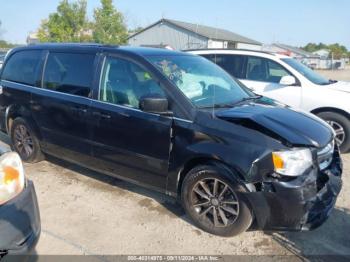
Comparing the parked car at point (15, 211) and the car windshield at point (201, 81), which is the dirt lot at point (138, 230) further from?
the car windshield at point (201, 81)

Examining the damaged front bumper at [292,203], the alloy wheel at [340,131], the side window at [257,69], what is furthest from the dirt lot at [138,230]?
the side window at [257,69]

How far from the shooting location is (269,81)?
6.66 meters

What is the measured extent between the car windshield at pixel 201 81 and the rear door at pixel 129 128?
247mm

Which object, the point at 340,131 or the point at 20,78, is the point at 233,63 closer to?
the point at 340,131

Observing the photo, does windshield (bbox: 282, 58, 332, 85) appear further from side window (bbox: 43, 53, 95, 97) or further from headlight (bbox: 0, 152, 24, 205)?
headlight (bbox: 0, 152, 24, 205)

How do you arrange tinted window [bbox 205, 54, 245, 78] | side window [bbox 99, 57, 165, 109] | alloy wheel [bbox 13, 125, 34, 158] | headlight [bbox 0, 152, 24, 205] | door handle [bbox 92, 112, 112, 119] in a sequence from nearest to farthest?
1. headlight [bbox 0, 152, 24, 205]
2. side window [bbox 99, 57, 165, 109]
3. door handle [bbox 92, 112, 112, 119]
4. alloy wheel [bbox 13, 125, 34, 158]
5. tinted window [bbox 205, 54, 245, 78]

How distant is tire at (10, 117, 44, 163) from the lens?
4882mm

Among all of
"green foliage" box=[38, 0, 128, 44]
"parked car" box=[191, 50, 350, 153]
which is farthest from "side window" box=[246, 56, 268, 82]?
"green foliage" box=[38, 0, 128, 44]

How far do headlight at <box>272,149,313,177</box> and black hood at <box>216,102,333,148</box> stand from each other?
0.36 feet

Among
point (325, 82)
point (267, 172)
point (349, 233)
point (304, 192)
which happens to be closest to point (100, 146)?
point (267, 172)

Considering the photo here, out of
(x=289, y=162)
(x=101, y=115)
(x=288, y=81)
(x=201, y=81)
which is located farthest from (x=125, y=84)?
(x=288, y=81)

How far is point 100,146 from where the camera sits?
401 centimetres

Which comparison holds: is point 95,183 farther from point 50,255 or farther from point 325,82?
point 325,82

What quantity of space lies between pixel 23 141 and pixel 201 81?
2.90 metres
